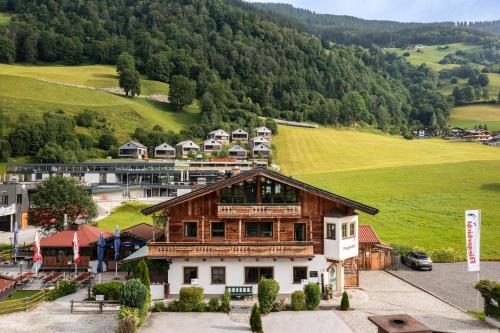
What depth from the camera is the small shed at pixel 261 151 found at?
404 feet

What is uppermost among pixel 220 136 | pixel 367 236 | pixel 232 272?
pixel 220 136

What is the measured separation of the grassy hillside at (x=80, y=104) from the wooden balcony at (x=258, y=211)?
10397 cm

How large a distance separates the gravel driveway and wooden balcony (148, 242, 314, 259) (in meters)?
4.62

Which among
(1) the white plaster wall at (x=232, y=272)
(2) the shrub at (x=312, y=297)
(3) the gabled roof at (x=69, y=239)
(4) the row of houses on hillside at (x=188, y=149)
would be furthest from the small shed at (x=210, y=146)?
(2) the shrub at (x=312, y=297)

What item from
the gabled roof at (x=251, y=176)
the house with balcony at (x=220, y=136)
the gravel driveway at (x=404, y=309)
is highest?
the house with balcony at (x=220, y=136)

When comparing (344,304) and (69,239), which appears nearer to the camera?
(344,304)

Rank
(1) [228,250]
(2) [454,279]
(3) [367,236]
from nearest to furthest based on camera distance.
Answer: (1) [228,250]
(2) [454,279]
(3) [367,236]

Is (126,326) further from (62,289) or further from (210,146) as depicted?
(210,146)

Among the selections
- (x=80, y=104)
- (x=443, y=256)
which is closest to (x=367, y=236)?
(x=443, y=256)

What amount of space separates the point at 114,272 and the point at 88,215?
13717 mm

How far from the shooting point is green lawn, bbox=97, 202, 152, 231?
177 ft

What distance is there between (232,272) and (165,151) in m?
97.7

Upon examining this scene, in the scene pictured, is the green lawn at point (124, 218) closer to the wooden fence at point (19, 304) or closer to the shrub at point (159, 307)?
the wooden fence at point (19, 304)

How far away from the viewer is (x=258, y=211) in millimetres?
30734
